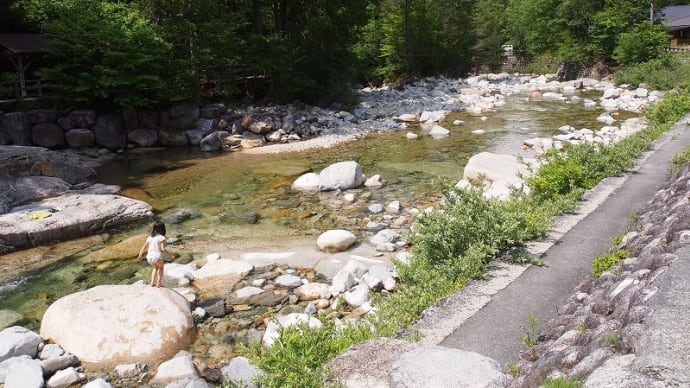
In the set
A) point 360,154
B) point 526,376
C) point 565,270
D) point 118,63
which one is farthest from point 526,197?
point 118,63

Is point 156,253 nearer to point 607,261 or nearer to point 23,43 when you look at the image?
point 607,261

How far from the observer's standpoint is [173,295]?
785 centimetres

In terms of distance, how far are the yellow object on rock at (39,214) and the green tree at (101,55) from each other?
31.9 feet

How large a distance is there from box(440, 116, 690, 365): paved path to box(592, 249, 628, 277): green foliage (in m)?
0.28

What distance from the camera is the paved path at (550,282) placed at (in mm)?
5410

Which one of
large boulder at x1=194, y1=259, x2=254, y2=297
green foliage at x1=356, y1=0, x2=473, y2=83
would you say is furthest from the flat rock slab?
green foliage at x1=356, y1=0, x2=473, y2=83

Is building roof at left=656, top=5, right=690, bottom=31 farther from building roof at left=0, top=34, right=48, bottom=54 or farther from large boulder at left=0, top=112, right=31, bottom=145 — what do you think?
large boulder at left=0, top=112, right=31, bottom=145

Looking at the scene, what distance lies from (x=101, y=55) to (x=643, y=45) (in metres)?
34.9

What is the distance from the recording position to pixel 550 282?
6.61m

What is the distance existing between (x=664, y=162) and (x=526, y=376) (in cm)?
972

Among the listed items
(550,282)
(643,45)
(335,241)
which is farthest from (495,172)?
(643,45)

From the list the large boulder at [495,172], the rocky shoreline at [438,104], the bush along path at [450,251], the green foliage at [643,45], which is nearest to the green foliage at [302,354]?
the bush along path at [450,251]

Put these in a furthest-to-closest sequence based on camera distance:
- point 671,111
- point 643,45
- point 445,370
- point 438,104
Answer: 1. point 643,45
2. point 438,104
3. point 671,111
4. point 445,370

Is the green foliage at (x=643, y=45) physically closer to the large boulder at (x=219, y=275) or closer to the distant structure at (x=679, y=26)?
the distant structure at (x=679, y=26)
